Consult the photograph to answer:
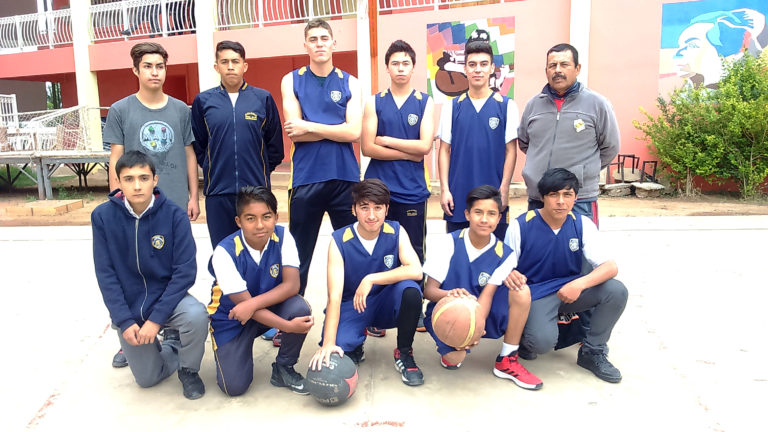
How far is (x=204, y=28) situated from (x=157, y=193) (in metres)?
11.6

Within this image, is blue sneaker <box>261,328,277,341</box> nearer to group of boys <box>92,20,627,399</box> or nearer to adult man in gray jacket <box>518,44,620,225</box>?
group of boys <box>92,20,627,399</box>

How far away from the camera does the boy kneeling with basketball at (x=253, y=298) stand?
287cm

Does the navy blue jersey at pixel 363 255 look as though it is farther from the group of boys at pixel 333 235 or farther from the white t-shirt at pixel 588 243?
the white t-shirt at pixel 588 243

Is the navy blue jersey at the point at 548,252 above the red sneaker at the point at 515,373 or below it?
above

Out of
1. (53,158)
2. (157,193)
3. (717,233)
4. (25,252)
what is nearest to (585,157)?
(157,193)

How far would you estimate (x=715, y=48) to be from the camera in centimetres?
1032

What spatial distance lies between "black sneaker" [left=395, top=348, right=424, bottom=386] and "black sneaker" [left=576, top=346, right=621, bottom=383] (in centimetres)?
94

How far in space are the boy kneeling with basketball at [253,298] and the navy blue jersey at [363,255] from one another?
0.95 ft

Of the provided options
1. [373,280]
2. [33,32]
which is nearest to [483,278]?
[373,280]

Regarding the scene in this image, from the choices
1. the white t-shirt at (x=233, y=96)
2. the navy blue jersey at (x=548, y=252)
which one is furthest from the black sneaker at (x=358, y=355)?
the white t-shirt at (x=233, y=96)

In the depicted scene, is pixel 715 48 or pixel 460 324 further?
pixel 715 48

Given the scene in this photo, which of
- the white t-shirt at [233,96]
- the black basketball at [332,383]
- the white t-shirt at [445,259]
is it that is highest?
the white t-shirt at [233,96]

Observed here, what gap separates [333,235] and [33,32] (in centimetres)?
1770

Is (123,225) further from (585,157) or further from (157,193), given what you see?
(585,157)
